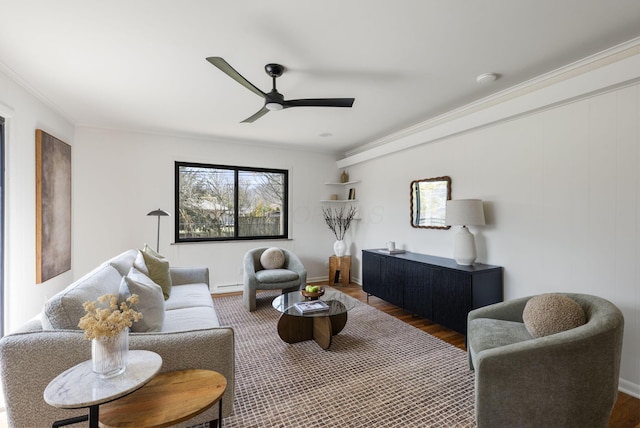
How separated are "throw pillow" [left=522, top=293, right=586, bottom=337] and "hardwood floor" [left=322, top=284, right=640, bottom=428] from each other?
67cm

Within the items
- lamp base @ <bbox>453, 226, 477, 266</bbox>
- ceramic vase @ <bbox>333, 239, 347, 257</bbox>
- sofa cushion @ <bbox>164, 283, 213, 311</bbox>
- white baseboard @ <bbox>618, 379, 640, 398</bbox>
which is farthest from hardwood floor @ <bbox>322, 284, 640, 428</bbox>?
sofa cushion @ <bbox>164, 283, 213, 311</bbox>

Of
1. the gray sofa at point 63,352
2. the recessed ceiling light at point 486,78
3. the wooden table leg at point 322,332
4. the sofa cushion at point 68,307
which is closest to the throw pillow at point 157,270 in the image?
the gray sofa at point 63,352

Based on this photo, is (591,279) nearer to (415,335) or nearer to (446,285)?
(446,285)

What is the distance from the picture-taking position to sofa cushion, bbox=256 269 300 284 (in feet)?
12.9

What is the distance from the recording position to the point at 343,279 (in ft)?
17.4

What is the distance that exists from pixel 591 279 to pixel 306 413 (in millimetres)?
2495

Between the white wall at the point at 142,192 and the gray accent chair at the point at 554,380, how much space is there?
4.09m

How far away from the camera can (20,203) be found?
2707mm

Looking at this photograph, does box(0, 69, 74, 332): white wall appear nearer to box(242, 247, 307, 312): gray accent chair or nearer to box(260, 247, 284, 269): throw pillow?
box(242, 247, 307, 312): gray accent chair

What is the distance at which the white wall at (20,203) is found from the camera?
99.8 inches

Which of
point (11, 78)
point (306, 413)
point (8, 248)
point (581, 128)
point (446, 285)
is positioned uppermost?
point (11, 78)

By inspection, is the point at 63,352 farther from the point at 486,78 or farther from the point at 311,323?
the point at 486,78

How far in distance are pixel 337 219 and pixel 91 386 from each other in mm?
4823

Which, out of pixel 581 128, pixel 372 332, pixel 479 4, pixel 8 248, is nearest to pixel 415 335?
pixel 372 332
